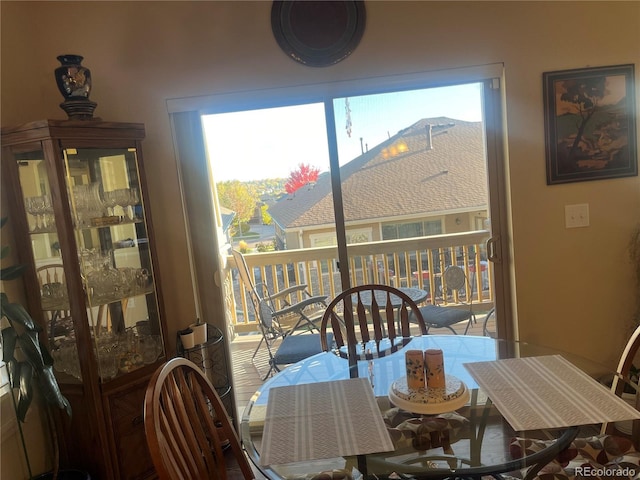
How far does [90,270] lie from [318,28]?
175 centimetres

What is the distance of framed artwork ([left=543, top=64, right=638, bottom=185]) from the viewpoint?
2549mm

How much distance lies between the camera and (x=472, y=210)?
2.84 meters

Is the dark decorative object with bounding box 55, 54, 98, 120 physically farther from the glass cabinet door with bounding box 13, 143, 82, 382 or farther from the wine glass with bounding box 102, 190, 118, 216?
the wine glass with bounding box 102, 190, 118, 216

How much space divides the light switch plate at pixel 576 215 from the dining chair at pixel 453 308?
2.16 feet

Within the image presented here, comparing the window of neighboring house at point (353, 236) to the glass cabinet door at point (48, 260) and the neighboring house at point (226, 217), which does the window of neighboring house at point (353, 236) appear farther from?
the glass cabinet door at point (48, 260)

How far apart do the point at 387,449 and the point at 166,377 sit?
0.71 meters

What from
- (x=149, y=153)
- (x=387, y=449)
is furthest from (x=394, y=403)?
(x=149, y=153)

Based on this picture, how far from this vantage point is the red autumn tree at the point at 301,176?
2840 millimetres

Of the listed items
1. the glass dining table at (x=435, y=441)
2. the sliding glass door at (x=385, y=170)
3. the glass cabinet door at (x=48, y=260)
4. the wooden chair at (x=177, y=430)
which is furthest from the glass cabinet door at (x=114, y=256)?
the glass dining table at (x=435, y=441)

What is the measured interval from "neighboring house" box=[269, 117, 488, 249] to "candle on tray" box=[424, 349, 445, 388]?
53.0 inches

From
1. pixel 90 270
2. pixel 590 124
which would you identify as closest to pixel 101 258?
pixel 90 270

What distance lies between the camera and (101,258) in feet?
8.13

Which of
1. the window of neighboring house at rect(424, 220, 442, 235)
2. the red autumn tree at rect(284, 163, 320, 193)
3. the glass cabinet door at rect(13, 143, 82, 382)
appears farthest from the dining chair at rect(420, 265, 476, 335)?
the glass cabinet door at rect(13, 143, 82, 382)

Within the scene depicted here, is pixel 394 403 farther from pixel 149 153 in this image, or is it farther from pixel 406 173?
pixel 149 153
